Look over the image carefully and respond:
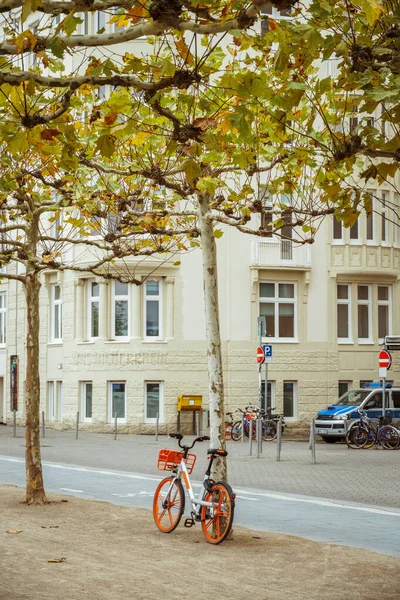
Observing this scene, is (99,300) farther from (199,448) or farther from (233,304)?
(199,448)

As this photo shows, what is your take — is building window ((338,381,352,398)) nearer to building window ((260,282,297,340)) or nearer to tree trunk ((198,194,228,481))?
building window ((260,282,297,340))

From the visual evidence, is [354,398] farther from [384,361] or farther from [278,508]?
[278,508]

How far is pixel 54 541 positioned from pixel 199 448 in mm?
19833

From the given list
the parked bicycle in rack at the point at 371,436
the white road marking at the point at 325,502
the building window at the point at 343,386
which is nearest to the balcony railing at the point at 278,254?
the building window at the point at 343,386

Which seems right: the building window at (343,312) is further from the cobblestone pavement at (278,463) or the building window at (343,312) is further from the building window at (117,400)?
the building window at (117,400)

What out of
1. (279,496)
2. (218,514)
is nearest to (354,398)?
(279,496)

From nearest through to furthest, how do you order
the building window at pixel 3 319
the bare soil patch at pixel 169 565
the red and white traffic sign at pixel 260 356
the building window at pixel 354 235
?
1. the bare soil patch at pixel 169 565
2. the red and white traffic sign at pixel 260 356
3. the building window at pixel 354 235
4. the building window at pixel 3 319

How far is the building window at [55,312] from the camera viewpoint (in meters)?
42.9

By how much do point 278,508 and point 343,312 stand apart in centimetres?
2614

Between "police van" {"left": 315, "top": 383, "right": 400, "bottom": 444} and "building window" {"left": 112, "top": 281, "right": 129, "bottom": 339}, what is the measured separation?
28.5ft

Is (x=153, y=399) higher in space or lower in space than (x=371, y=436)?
higher

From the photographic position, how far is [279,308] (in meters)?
40.9

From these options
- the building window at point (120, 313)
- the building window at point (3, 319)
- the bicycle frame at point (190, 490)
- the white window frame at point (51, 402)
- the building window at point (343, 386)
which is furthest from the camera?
the building window at point (3, 319)

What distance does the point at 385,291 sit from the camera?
42375 mm
